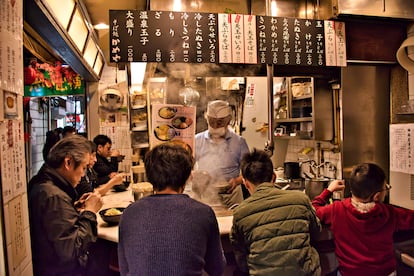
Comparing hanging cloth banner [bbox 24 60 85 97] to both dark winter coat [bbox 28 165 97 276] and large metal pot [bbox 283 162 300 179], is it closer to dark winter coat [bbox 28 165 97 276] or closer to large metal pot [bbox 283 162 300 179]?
dark winter coat [bbox 28 165 97 276]

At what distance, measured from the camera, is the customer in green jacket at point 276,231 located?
2.14 m

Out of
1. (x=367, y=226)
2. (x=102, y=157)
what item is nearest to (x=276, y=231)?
(x=367, y=226)

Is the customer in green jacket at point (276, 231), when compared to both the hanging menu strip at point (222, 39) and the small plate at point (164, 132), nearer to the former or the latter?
the small plate at point (164, 132)

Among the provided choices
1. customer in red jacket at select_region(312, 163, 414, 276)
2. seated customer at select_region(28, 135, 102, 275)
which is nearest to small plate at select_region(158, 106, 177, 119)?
seated customer at select_region(28, 135, 102, 275)

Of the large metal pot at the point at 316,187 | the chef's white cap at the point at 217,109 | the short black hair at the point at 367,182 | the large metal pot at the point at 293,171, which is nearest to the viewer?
the short black hair at the point at 367,182

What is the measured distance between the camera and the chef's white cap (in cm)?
337

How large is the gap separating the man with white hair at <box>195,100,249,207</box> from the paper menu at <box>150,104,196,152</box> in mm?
252

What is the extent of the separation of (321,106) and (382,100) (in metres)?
0.82

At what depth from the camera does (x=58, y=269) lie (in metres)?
2.18

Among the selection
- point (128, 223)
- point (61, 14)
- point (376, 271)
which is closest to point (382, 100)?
point (376, 271)

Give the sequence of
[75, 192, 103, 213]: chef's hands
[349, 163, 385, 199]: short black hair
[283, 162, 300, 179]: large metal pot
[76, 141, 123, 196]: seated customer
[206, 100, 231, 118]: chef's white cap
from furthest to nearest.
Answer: [283, 162, 300, 179]: large metal pot
[206, 100, 231, 118]: chef's white cap
[76, 141, 123, 196]: seated customer
[75, 192, 103, 213]: chef's hands
[349, 163, 385, 199]: short black hair

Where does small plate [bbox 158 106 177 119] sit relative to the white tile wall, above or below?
above

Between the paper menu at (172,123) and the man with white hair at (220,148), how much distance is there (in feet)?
0.83

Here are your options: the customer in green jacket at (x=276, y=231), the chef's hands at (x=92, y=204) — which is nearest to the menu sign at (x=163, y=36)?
the chef's hands at (x=92, y=204)
